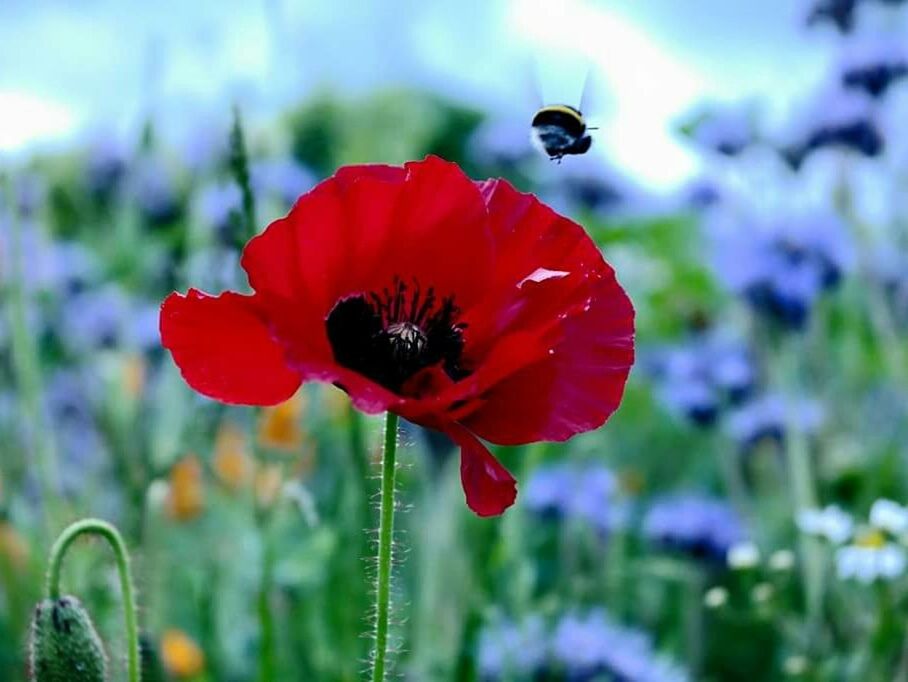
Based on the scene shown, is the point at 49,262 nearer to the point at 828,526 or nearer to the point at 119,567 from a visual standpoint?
the point at 828,526

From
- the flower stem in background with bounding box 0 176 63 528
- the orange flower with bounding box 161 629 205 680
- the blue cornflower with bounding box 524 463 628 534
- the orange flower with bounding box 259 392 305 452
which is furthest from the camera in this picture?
the blue cornflower with bounding box 524 463 628 534

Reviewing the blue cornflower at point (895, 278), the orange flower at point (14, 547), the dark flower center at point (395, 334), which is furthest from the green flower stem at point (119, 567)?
the blue cornflower at point (895, 278)

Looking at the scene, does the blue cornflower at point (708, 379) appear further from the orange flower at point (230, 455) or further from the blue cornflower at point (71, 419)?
the blue cornflower at point (71, 419)

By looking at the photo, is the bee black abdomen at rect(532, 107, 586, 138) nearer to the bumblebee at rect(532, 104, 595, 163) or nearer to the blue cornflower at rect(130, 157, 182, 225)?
the bumblebee at rect(532, 104, 595, 163)

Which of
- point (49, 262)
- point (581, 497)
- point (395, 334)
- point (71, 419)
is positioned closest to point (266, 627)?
point (395, 334)

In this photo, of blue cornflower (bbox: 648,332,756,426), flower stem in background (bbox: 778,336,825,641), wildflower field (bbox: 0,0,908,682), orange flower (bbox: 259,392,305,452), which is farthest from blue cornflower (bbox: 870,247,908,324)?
orange flower (bbox: 259,392,305,452)

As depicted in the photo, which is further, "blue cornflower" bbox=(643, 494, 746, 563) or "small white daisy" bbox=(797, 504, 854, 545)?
"blue cornflower" bbox=(643, 494, 746, 563)

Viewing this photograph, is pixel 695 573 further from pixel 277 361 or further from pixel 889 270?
pixel 277 361

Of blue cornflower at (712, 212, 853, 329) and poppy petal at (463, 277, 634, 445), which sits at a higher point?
blue cornflower at (712, 212, 853, 329)
